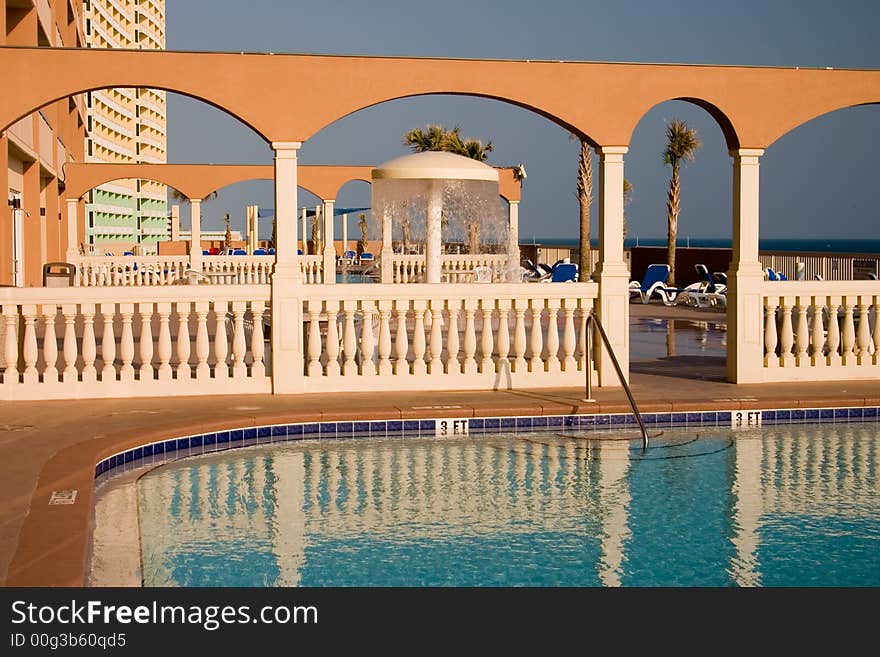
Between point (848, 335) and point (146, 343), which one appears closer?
point (146, 343)

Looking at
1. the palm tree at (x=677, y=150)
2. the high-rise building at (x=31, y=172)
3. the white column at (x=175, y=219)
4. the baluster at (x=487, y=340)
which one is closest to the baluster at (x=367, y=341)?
the baluster at (x=487, y=340)

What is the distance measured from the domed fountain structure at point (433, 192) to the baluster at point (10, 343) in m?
4.60

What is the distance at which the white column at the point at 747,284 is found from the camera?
10.9 m

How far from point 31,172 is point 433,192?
1210 cm

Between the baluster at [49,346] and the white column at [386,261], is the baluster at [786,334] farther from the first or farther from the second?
the white column at [386,261]

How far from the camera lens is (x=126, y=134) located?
7000 centimetres

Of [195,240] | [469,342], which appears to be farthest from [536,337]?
[195,240]

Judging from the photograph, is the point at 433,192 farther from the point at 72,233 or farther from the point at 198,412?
the point at 72,233

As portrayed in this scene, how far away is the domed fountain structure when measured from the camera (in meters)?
12.8

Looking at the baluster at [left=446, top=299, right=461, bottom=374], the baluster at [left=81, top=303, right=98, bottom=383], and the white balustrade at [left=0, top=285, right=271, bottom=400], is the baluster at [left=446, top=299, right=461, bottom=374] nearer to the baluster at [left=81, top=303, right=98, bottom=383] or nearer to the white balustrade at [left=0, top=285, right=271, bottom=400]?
the white balustrade at [left=0, top=285, right=271, bottom=400]

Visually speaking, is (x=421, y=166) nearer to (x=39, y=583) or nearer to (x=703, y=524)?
(x=703, y=524)
